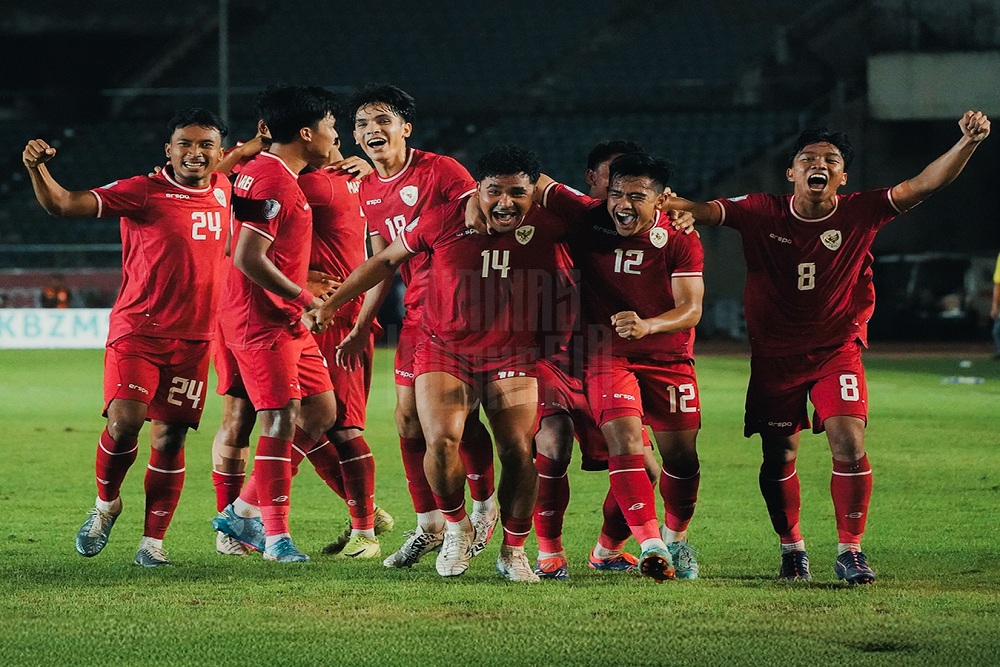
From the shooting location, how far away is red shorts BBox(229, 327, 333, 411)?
6.38 m

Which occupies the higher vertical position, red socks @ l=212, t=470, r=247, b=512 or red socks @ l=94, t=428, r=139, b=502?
red socks @ l=94, t=428, r=139, b=502

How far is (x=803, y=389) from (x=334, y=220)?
247cm

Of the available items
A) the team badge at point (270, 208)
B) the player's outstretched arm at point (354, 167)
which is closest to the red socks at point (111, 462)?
the team badge at point (270, 208)

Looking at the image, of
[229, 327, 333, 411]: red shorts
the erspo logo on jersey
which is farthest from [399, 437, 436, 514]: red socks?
the erspo logo on jersey

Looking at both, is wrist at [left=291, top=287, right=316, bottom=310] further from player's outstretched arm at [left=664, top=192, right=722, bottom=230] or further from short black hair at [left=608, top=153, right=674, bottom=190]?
player's outstretched arm at [left=664, top=192, right=722, bottom=230]

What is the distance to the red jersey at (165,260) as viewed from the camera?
6426 mm

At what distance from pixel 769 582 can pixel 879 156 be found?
2310 cm

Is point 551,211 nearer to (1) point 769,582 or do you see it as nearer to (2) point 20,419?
(1) point 769,582

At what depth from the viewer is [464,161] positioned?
3097 cm

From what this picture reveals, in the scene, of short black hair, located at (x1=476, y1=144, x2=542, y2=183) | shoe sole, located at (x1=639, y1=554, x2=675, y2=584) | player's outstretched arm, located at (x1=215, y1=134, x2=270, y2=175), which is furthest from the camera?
player's outstretched arm, located at (x1=215, y1=134, x2=270, y2=175)

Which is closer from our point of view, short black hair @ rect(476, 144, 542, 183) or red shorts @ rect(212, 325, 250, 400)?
short black hair @ rect(476, 144, 542, 183)

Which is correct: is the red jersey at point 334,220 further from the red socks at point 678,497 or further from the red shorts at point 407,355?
the red socks at point 678,497

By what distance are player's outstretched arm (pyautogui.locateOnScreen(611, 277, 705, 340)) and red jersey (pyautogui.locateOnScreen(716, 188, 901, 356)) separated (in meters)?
0.28

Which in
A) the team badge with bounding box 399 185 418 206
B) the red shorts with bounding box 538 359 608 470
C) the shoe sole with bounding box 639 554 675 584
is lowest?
the shoe sole with bounding box 639 554 675 584
